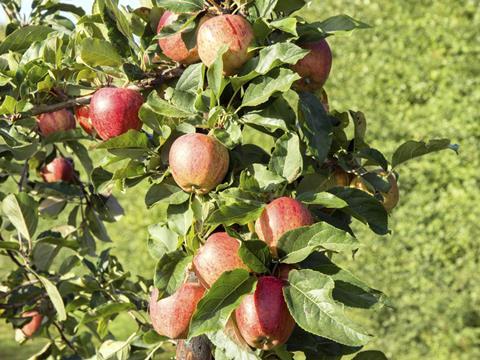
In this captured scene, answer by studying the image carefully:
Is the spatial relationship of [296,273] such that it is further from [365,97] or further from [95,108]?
[365,97]

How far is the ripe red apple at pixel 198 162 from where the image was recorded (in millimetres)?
991

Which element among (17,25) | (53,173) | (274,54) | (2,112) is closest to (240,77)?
(274,54)

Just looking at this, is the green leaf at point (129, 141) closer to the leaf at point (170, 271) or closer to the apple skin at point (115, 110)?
the apple skin at point (115, 110)

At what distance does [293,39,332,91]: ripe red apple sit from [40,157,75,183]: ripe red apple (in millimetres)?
931

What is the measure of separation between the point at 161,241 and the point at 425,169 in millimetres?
3168

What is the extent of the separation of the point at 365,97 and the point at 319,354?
3543 mm

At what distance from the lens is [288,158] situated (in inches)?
39.9

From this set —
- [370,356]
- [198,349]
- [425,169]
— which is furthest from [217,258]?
[425,169]

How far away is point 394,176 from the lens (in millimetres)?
1209

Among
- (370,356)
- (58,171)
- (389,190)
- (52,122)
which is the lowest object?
(58,171)

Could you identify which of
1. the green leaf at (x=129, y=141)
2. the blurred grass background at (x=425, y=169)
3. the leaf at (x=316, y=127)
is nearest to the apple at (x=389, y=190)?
the leaf at (x=316, y=127)

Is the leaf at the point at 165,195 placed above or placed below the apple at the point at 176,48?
below

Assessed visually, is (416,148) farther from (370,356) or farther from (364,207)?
(370,356)

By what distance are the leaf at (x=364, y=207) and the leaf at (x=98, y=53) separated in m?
0.42
